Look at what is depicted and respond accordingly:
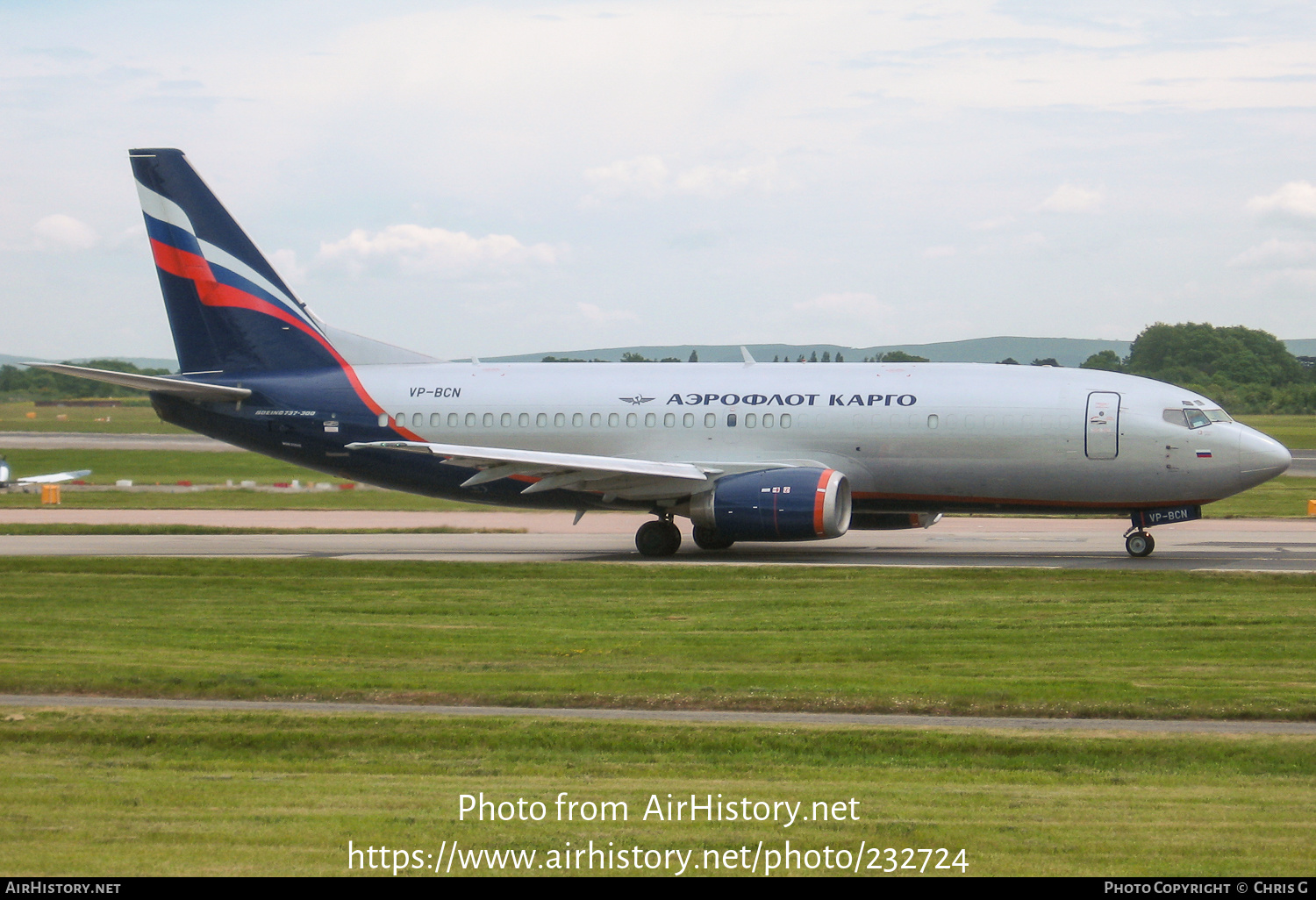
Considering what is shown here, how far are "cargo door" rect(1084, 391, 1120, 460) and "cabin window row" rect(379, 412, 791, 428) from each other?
576cm

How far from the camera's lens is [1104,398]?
2616cm

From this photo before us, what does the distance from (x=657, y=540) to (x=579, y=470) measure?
227cm

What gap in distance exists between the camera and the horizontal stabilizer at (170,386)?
27.2 m

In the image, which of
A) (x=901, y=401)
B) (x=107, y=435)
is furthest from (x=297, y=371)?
(x=107, y=435)

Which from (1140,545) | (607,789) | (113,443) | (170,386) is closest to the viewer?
(607,789)

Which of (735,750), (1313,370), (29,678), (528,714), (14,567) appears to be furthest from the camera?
(1313,370)

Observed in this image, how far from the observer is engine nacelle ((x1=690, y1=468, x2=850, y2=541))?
25.5 metres

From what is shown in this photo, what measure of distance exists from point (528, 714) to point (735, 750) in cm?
217

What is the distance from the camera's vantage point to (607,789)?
9102 millimetres

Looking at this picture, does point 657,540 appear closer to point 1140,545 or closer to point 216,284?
point 1140,545

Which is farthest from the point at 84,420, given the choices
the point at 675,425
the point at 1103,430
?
the point at 1103,430

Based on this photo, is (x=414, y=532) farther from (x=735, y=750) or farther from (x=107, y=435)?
(x=107, y=435)

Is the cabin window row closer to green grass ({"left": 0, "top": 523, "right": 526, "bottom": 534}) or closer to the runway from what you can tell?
the runway

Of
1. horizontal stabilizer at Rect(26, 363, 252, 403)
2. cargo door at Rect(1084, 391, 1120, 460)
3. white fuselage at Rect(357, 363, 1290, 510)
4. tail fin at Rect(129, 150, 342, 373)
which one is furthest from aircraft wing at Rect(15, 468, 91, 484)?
cargo door at Rect(1084, 391, 1120, 460)
